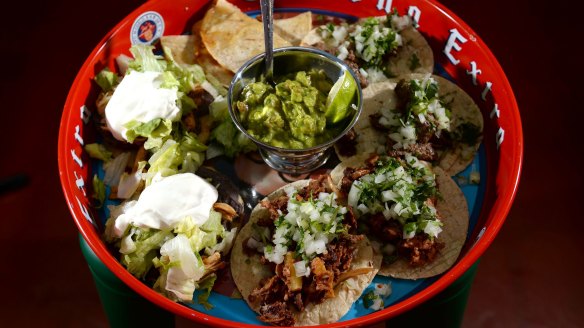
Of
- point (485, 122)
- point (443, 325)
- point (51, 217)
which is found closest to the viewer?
point (443, 325)

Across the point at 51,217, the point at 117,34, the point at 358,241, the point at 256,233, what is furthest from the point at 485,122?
the point at 51,217

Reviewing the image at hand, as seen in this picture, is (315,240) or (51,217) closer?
(315,240)

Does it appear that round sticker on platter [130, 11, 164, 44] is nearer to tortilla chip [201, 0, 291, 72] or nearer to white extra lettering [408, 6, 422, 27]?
tortilla chip [201, 0, 291, 72]

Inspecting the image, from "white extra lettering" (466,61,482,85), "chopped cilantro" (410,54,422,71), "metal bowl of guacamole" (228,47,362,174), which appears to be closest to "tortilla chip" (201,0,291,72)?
"metal bowl of guacamole" (228,47,362,174)

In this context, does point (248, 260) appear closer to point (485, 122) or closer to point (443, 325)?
point (443, 325)

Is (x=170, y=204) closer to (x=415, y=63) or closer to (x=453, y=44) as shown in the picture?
(x=415, y=63)

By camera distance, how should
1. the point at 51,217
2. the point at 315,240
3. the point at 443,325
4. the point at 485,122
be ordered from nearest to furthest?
1. the point at 315,240
2. the point at 443,325
3. the point at 485,122
4. the point at 51,217

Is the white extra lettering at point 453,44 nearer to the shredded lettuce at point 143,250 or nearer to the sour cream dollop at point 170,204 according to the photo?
the sour cream dollop at point 170,204

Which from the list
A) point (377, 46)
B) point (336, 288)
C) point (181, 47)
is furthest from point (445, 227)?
point (181, 47)
